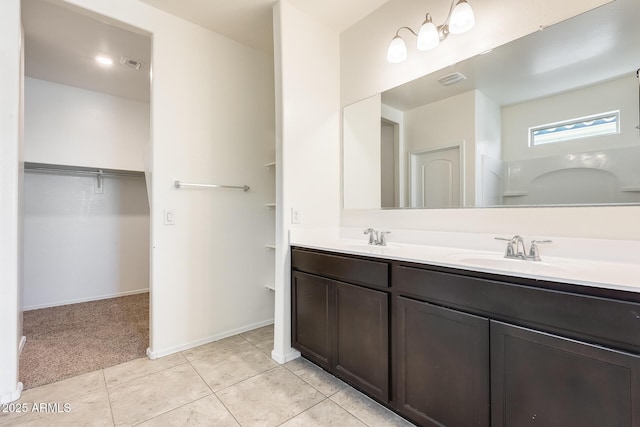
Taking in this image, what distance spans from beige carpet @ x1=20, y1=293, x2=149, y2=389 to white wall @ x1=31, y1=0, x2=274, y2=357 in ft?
1.34

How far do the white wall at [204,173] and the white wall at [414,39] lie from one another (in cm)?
94

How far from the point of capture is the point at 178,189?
233 centimetres

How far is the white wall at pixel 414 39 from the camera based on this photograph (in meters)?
1.49

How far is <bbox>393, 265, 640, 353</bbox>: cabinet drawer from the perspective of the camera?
88 cm

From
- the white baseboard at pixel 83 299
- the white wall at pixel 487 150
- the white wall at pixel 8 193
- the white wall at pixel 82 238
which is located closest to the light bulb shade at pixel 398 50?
the white wall at pixel 487 150

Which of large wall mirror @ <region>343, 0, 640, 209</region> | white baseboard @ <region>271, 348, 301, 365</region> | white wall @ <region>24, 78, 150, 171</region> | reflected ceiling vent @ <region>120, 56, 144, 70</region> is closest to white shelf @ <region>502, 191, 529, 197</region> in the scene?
large wall mirror @ <region>343, 0, 640, 209</region>

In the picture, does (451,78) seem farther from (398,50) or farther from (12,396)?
(12,396)

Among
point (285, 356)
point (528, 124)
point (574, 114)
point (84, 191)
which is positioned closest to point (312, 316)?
point (285, 356)

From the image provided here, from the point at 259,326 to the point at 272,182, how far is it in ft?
4.57

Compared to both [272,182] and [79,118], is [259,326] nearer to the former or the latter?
[272,182]

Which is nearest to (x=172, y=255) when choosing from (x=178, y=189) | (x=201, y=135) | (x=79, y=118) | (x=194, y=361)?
(x=178, y=189)

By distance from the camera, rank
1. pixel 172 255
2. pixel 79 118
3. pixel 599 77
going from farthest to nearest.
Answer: pixel 79 118
pixel 172 255
pixel 599 77

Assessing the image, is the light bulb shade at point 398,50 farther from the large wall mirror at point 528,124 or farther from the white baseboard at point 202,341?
the white baseboard at point 202,341

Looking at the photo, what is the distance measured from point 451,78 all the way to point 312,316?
179 cm
